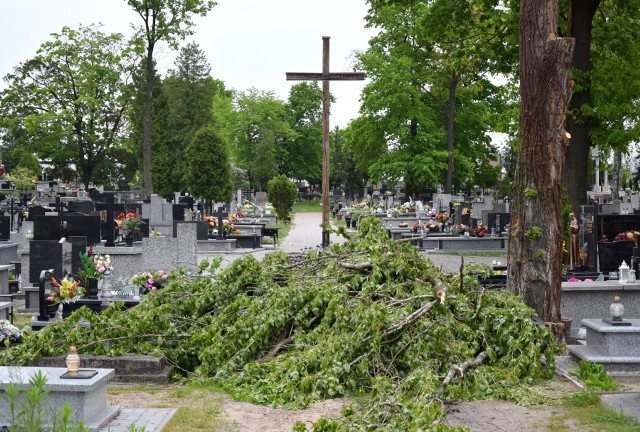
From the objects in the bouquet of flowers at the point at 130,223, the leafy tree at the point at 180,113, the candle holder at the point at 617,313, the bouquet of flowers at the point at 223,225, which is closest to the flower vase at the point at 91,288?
the candle holder at the point at 617,313

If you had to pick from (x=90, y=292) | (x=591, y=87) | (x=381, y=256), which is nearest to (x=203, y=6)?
(x=591, y=87)

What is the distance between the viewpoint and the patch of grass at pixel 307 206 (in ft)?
232

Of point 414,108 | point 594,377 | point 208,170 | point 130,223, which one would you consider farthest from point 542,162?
point 414,108

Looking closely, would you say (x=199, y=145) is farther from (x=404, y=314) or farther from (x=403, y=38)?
(x=404, y=314)

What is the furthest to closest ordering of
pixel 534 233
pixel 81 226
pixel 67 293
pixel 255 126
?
pixel 255 126, pixel 81 226, pixel 67 293, pixel 534 233

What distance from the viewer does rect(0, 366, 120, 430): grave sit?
692 centimetres

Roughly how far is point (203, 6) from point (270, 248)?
18.8 m

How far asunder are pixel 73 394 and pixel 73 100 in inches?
2148

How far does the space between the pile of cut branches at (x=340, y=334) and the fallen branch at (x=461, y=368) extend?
16mm

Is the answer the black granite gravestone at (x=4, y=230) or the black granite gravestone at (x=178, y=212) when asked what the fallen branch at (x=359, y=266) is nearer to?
the black granite gravestone at (x=4, y=230)

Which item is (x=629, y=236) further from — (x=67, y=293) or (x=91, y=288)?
(x=67, y=293)

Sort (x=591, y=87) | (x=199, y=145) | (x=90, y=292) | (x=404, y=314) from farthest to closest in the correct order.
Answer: (x=199, y=145) < (x=591, y=87) < (x=90, y=292) < (x=404, y=314)

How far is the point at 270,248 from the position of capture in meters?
29.0

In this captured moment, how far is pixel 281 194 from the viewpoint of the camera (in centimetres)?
4553
